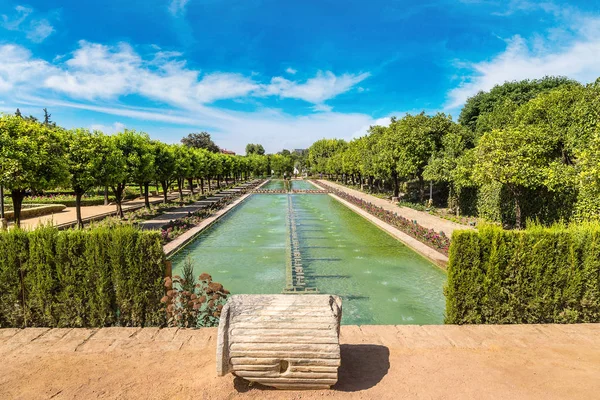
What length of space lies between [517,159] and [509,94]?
35.9 m

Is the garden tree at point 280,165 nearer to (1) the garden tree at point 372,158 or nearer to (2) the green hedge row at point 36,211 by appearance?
(1) the garden tree at point 372,158

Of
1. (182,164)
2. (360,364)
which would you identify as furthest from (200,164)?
(360,364)

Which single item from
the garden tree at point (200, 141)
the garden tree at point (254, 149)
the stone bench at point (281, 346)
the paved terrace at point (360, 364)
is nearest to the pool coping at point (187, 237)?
the paved terrace at point (360, 364)

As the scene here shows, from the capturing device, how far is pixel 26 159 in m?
13.7

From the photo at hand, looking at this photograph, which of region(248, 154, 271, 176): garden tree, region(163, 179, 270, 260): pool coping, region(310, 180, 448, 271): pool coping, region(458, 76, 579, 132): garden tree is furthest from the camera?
region(248, 154, 271, 176): garden tree

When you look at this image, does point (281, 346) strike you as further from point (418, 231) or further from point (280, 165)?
point (280, 165)

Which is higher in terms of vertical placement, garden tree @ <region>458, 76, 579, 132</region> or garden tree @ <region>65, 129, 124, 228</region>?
garden tree @ <region>458, 76, 579, 132</region>

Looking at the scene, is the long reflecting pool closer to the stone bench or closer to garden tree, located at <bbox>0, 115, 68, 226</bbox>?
the stone bench

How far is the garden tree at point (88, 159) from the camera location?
55.2 feet

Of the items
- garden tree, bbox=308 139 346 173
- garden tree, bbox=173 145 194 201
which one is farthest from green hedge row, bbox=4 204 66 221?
garden tree, bbox=308 139 346 173

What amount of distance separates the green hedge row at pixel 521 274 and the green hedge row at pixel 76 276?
568 centimetres

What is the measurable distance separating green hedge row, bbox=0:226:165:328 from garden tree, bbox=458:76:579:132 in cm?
4393

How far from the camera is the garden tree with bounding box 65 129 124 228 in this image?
16812mm

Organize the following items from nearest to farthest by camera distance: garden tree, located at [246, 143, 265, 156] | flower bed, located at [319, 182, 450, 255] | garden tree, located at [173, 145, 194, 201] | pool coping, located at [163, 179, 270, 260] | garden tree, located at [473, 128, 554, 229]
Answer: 1. pool coping, located at [163, 179, 270, 260]
2. flower bed, located at [319, 182, 450, 255]
3. garden tree, located at [473, 128, 554, 229]
4. garden tree, located at [173, 145, 194, 201]
5. garden tree, located at [246, 143, 265, 156]
